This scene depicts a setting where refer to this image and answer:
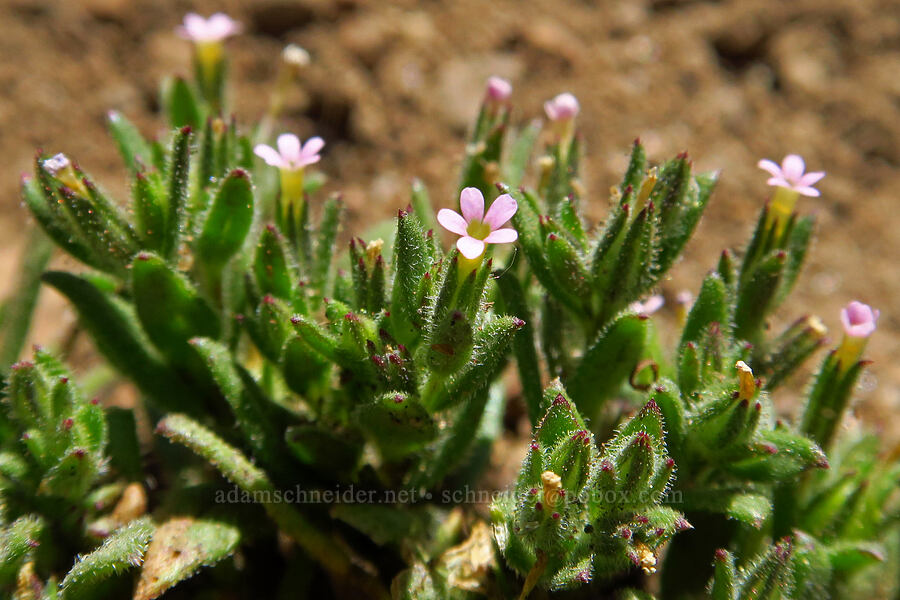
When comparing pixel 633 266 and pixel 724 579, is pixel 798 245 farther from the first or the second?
pixel 724 579

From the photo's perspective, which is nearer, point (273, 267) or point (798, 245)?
point (273, 267)

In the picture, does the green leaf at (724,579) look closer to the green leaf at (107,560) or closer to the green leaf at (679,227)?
the green leaf at (679,227)

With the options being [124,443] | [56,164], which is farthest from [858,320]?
[56,164]

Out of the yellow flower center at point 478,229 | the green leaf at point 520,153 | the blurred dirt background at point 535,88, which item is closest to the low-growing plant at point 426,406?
the yellow flower center at point 478,229

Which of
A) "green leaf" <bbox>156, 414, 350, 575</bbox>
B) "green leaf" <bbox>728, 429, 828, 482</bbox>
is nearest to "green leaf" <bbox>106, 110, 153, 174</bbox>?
"green leaf" <bbox>156, 414, 350, 575</bbox>

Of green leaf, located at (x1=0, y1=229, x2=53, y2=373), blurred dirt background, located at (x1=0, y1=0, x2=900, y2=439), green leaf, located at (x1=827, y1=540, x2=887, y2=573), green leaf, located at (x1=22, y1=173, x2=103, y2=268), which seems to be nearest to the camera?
green leaf, located at (x1=827, y1=540, x2=887, y2=573)

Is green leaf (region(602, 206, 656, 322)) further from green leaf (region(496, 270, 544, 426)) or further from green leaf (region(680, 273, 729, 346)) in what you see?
green leaf (region(496, 270, 544, 426))

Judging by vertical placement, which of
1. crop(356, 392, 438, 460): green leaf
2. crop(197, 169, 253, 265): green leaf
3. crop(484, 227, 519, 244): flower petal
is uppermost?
crop(484, 227, 519, 244): flower petal

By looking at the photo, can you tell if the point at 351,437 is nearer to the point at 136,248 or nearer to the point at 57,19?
the point at 136,248

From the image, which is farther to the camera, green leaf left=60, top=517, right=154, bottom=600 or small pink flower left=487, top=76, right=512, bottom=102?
small pink flower left=487, top=76, right=512, bottom=102
